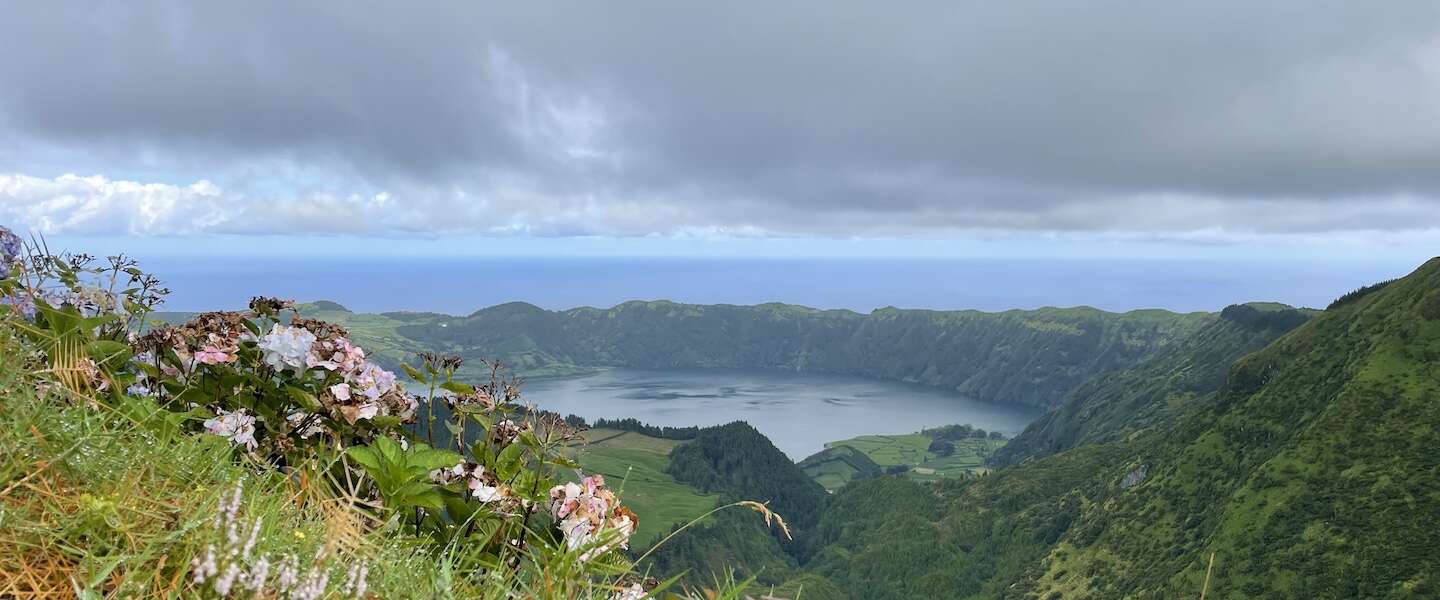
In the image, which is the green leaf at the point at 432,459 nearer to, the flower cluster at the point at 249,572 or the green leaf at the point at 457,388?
the green leaf at the point at 457,388

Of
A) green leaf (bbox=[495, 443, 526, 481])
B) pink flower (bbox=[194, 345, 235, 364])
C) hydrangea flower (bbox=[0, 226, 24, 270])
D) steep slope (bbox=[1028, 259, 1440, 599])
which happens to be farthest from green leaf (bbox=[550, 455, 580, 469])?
steep slope (bbox=[1028, 259, 1440, 599])

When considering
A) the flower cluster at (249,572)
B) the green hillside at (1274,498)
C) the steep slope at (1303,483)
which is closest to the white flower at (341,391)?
the flower cluster at (249,572)

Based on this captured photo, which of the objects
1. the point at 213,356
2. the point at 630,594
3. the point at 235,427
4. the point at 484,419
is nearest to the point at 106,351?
the point at 213,356

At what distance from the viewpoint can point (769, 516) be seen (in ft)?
13.2

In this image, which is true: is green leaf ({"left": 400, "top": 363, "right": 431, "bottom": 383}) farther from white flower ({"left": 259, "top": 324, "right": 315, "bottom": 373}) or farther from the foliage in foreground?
white flower ({"left": 259, "top": 324, "right": 315, "bottom": 373})

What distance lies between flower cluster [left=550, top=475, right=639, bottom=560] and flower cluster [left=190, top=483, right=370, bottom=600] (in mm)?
1517

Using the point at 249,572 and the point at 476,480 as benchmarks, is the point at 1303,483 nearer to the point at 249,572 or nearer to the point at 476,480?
the point at 476,480

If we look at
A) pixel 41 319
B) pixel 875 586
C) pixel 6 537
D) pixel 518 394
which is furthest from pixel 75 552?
pixel 875 586

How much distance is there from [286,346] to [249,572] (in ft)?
8.57

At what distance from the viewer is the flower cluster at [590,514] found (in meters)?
4.04

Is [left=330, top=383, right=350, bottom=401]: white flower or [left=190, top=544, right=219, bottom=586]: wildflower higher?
[left=330, top=383, right=350, bottom=401]: white flower

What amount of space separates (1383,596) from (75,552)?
11829 centimetres

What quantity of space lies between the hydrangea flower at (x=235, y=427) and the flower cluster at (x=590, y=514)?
66.2 inches

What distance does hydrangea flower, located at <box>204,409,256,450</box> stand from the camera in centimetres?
419
